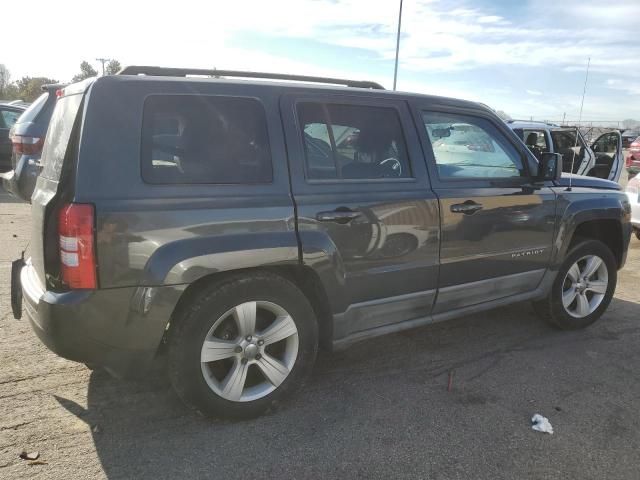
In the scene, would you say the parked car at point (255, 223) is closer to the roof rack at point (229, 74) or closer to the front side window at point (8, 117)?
the roof rack at point (229, 74)

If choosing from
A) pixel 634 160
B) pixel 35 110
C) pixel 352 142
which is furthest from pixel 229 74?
pixel 634 160

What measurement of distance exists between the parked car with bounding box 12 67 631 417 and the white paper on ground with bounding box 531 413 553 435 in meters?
0.88

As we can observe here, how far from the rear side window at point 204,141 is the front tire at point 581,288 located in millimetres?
2794

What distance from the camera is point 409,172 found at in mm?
3287

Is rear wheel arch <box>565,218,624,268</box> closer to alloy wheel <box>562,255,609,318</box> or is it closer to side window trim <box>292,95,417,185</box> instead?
alloy wheel <box>562,255,609,318</box>

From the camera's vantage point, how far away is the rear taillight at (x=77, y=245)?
2.30m

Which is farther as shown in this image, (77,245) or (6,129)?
(6,129)

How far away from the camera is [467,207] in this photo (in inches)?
136

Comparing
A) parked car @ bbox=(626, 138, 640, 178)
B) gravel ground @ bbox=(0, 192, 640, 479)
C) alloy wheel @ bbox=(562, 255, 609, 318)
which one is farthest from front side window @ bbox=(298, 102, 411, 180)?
parked car @ bbox=(626, 138, 640, 178)

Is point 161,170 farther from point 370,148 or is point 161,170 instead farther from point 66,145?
point 370,148

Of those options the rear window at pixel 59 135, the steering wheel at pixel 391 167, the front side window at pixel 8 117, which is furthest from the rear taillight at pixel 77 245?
the front side window at pixel 8 117

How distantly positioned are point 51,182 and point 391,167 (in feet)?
6.33

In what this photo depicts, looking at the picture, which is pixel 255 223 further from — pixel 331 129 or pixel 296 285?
pixel 331 129

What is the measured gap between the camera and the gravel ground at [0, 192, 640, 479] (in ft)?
8.16
